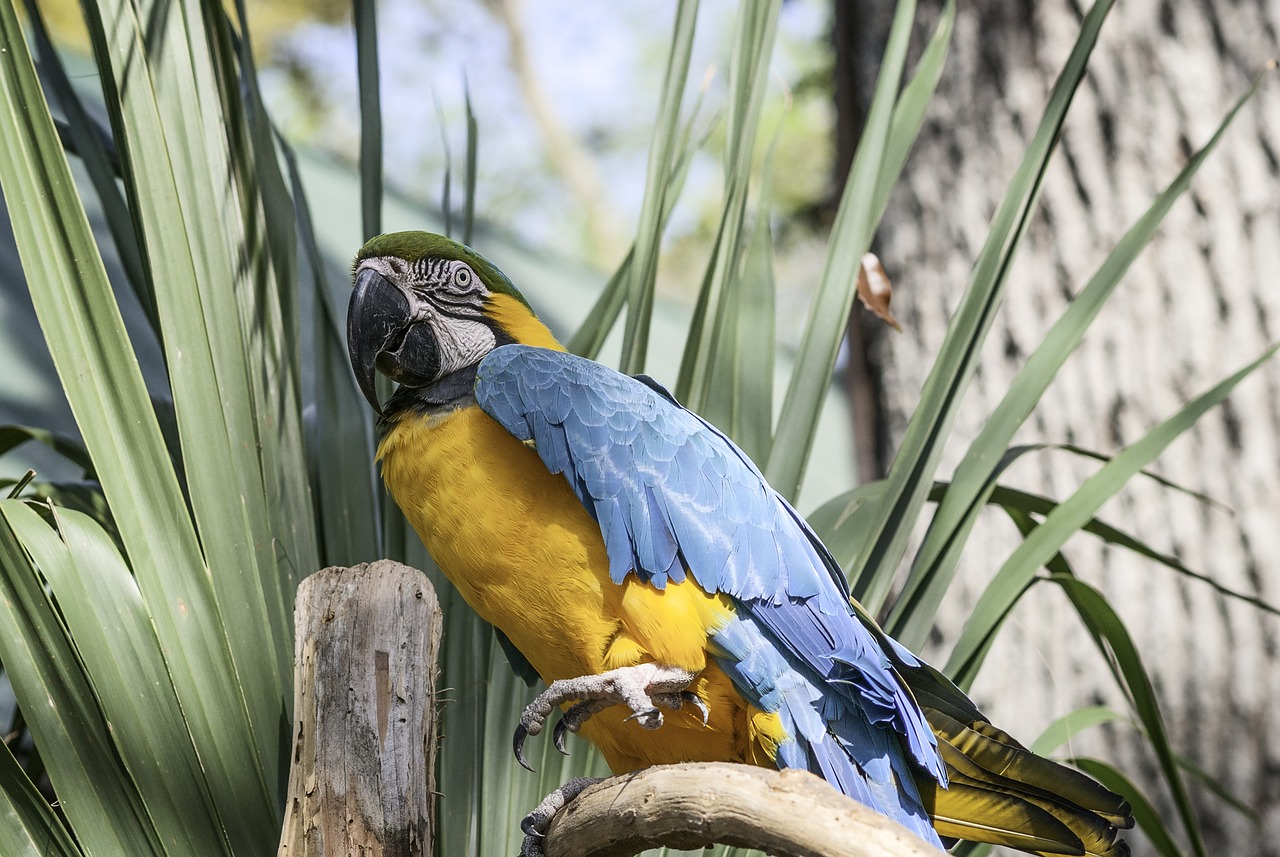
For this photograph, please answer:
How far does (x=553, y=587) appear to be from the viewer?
1.14 meters

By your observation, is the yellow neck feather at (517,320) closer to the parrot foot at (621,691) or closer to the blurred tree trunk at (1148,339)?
the parrot foot at (621,691)

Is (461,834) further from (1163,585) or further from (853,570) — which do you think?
(1163,585)

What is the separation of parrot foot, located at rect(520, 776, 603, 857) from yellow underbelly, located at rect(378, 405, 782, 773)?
92 millimetres

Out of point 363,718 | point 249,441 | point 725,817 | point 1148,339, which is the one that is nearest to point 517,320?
point 249,441

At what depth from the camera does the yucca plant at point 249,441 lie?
40.9 inches

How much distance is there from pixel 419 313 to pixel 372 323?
60mm

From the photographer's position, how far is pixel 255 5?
30.3 feet

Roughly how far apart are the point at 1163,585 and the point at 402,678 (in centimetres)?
159

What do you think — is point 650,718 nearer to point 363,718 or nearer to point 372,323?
point 363,718

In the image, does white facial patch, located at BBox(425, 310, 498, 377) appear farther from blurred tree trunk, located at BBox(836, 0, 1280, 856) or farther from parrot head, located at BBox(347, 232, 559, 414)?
blurred tree trunk, located at BBox(836, 0, 1280, 856)

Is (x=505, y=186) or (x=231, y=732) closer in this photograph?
(x=231, y=732)

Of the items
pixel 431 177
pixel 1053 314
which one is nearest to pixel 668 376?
pixel 1053 314

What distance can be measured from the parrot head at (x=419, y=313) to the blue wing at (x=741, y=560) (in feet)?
0.43

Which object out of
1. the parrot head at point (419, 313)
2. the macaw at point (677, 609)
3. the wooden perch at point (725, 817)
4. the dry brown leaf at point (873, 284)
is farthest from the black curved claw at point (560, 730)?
the dry brown leaf at point (873, 284)
